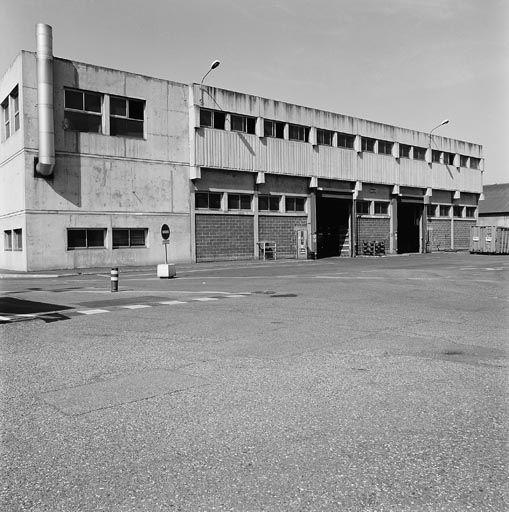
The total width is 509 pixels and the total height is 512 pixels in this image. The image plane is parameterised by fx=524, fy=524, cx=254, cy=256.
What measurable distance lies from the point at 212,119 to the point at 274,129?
530 cm

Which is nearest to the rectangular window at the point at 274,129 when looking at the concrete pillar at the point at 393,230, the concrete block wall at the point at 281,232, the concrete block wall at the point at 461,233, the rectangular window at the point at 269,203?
the rectangular window at the point at 269,203

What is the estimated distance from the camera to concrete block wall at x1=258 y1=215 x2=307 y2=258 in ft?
115

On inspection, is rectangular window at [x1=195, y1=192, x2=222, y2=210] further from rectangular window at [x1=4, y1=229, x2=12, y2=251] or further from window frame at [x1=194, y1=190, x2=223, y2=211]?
rectangular window at [x1=4, y1=229, x2=12, y2=251]

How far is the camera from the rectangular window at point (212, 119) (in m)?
32.0

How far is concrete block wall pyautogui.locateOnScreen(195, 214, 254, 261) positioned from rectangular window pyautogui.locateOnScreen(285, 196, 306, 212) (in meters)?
3.97

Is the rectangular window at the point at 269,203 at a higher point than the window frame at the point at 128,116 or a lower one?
lower

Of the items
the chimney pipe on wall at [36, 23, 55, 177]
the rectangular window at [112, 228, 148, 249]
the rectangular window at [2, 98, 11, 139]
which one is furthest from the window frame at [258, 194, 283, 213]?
the rectangular window at [2, 98, 11, 139]

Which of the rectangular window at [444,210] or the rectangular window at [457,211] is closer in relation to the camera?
the rectangular window at [444,210]

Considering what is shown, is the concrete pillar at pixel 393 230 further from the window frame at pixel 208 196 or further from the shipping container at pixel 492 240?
the window frame at pixel 208 196

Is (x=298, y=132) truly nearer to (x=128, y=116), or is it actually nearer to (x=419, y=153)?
(x=128, y=116)

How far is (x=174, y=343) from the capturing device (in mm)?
7902

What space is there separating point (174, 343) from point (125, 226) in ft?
71.1

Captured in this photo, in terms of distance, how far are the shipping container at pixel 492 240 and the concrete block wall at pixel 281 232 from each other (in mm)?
16607

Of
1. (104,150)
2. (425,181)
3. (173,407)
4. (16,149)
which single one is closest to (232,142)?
(104,150)
